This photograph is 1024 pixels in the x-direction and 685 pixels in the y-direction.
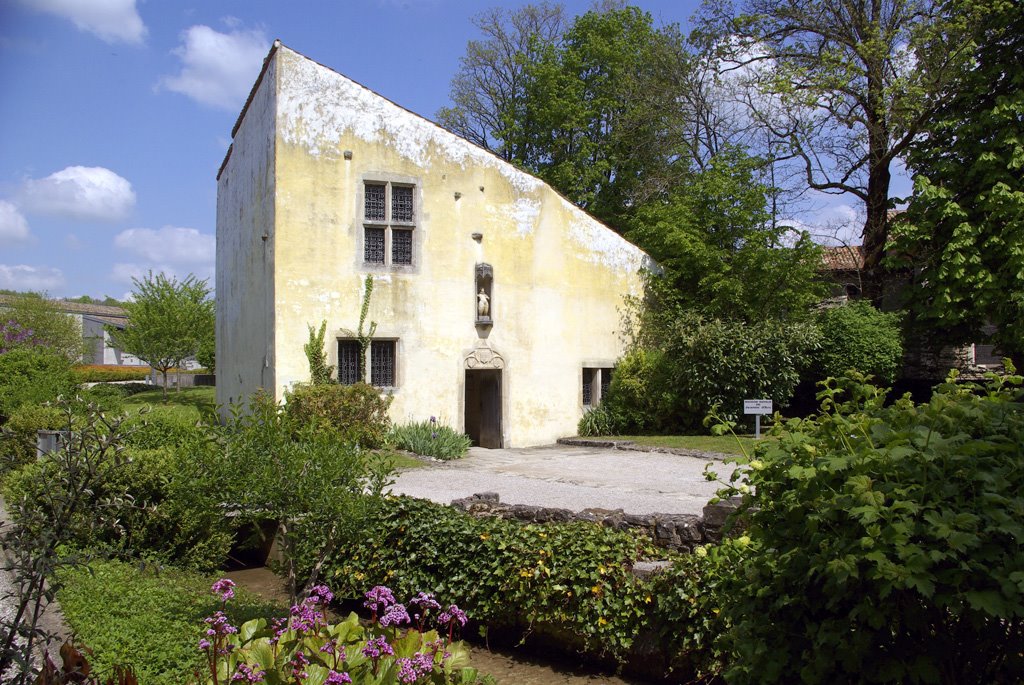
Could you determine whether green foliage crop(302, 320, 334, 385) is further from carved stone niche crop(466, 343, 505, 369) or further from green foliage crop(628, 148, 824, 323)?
green foliage crop(628, 148, 824, 323)

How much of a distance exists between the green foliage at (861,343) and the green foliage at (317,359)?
40.9 feet

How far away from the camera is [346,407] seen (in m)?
15.1

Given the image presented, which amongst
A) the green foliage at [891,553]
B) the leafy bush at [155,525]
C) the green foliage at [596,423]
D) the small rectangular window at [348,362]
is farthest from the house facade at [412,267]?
the green foliage at [891,553]

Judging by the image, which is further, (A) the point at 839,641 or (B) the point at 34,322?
(B) the point at 34,322

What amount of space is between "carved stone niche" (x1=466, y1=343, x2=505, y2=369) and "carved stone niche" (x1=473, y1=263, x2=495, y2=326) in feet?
2.03

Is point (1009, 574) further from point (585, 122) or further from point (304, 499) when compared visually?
point (585, 122)

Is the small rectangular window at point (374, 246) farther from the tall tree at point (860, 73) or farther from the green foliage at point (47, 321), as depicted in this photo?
the green foliage at point (47, 321)

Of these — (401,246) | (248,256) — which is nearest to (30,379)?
(248,256)

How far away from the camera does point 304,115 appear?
16.1 metres

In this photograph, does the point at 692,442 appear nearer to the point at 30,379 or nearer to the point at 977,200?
the point at 977,200

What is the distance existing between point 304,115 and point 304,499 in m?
12.3

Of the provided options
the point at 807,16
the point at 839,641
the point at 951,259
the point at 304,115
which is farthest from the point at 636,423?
the point at 839,641

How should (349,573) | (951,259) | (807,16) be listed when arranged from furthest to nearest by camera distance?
(807,16) → (951,259) → (349,573)

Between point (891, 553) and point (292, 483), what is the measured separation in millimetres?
→ 4196
